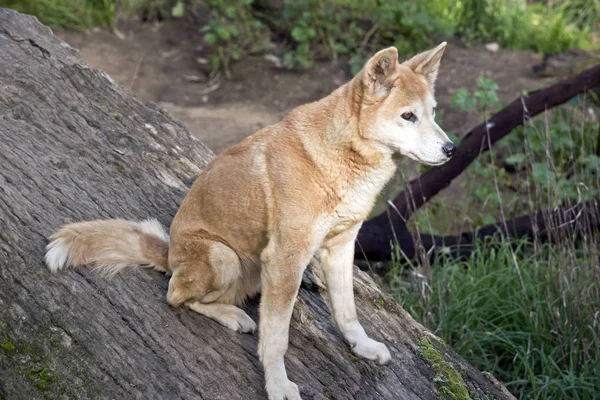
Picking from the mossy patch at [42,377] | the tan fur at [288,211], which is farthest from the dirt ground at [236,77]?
the mossy patch at [42,377]

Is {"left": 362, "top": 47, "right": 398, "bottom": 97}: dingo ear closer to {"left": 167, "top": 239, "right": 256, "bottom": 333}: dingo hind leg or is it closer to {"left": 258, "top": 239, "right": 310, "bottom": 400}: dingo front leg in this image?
{"left": 258, "top": 239, "right": 310, "bottom": 400}: dingo front leg

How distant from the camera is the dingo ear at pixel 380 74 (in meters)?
3.09

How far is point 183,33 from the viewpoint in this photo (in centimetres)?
1009

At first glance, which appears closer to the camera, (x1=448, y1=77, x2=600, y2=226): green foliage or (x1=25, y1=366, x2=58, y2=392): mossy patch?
(x1=25, y1=366, x2=58, y2=392): mossy patch

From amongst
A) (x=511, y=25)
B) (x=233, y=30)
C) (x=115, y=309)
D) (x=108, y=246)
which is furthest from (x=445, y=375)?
(x=511, y=25)

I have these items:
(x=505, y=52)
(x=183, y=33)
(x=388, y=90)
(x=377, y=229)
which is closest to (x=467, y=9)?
(x=505, y=52)

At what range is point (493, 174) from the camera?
16.9ft

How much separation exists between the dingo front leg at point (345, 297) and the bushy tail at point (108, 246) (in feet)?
2.62

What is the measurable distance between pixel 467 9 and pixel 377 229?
17.9 feet

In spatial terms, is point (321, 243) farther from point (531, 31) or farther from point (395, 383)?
point (531, 31)

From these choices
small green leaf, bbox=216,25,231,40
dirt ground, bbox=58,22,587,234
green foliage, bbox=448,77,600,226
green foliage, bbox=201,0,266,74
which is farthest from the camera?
green foliage, bbox=201,0,266,74

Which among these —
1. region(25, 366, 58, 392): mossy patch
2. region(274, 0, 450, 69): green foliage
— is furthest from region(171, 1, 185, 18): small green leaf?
region(25, 366, 58, 392): mossy patch

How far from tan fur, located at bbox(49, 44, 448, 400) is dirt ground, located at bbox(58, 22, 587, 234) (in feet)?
15.1

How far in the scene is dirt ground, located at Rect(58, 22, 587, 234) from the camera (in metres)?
8.39
